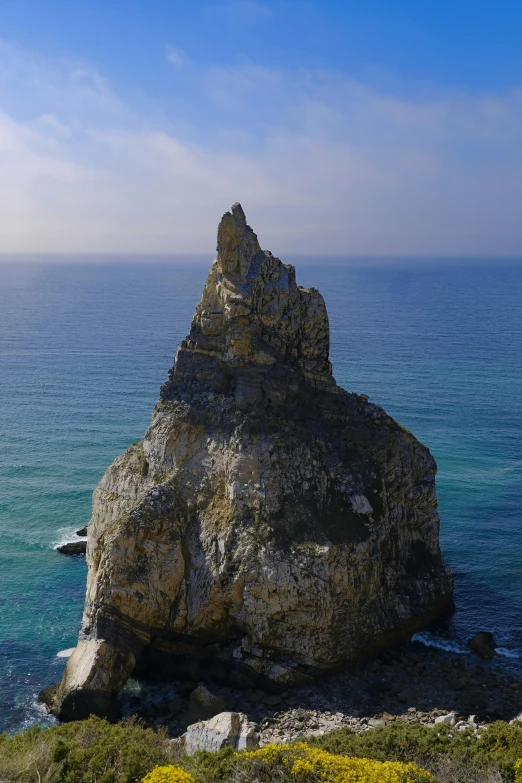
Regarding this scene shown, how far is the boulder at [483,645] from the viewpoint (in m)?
41.0

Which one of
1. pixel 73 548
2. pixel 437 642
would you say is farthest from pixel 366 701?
pixel 73 548

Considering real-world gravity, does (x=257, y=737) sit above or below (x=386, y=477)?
below

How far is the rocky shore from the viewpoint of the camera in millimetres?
34969

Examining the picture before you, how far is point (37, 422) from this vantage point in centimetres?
7950

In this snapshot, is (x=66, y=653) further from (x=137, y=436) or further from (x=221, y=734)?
(x=137, y=436)

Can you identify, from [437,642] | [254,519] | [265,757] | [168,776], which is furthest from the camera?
[437,642]

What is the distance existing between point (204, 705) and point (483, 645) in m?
16.4

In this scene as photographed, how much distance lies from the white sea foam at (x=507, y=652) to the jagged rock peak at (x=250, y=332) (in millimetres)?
18326

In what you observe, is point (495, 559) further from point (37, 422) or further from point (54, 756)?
point (37, 422)

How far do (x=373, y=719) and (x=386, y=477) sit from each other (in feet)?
48.1

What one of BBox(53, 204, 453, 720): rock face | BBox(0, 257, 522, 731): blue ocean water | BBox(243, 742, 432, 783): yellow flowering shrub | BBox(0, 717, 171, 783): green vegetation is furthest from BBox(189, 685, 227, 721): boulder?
BBox(243, 742, 432, 783): yellow flowering shrub

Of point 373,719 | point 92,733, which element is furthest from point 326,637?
point 92,733

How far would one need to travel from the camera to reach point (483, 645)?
137ft

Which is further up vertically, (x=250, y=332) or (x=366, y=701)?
(x=250, y=332)
